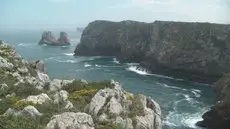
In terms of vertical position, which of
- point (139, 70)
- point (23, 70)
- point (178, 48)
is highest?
point (23, 70)

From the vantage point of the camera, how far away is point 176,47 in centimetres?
12494

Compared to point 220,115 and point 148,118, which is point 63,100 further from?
point 220,115

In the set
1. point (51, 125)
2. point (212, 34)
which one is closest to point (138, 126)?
point (51, 125)

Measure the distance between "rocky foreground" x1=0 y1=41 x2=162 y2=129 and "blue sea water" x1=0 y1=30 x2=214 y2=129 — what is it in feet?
104

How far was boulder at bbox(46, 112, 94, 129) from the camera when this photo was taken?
78.4ft

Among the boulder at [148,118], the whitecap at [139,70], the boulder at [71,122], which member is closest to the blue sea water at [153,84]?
the whitecap at [139,70]

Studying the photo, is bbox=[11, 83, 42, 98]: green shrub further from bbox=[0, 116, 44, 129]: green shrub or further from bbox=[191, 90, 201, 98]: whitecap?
bbox=[191, 90, 201, 98]: whitecap

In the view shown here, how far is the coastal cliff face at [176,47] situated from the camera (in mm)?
112875

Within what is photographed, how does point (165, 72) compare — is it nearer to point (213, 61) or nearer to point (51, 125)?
point (213, 61)

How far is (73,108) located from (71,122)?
4354mm

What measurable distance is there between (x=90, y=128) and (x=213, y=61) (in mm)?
92637

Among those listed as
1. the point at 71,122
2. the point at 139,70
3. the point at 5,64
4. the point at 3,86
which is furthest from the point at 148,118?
the point at 139,70

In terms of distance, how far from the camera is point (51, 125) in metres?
24.1

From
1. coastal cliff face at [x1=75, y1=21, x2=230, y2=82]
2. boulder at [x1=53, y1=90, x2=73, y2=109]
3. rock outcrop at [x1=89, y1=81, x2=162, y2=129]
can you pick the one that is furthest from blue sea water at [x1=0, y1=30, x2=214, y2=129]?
rock outcrop at [x1=89, y1=81, x2=162, y2=129]
